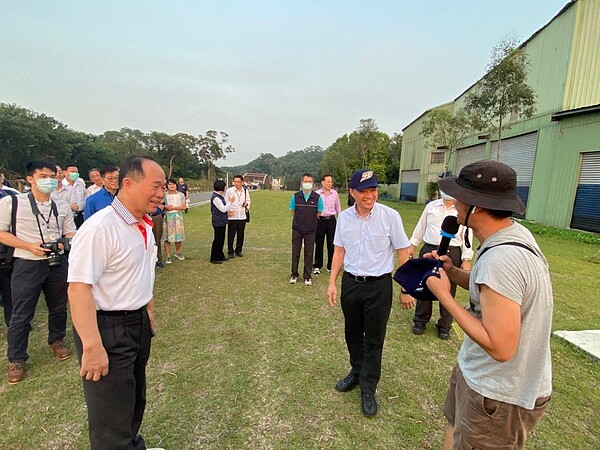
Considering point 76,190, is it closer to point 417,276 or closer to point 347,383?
point 347,383


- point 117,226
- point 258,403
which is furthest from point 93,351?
point 258,403

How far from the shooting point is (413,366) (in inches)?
135

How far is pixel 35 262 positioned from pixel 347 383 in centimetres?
321

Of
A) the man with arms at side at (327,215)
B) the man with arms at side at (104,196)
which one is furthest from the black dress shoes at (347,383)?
the man with arms at side at (327,215)

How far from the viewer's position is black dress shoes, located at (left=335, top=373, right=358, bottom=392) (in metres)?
3.01

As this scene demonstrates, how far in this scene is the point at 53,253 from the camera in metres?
3.05

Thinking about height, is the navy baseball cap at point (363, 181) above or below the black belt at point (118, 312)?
above

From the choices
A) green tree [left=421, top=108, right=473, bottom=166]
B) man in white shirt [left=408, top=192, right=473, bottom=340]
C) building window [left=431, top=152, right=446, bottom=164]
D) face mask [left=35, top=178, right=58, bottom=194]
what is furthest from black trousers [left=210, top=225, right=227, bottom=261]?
building window [left=431, top=152, right=446, bottom=164]

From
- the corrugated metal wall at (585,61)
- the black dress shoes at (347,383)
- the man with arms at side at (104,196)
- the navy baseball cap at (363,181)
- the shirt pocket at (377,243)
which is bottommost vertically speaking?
the black dress shoes at (347,383)

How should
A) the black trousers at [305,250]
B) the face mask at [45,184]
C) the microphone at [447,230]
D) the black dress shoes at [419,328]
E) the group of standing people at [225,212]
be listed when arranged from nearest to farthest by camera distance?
A: the microphone at [447,230] < the face mask at [45,184] < the black dress shoes at [419,328] < the black trousers at [305,250] < the group of standing people at [225,212]

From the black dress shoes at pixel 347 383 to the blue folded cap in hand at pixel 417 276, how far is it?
1656 mm

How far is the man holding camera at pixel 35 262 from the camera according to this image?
3033mm

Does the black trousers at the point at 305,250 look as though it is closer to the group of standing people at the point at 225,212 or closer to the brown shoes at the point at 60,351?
the group of standing people at the point at 225,212

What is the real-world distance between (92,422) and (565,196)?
16852 mm
